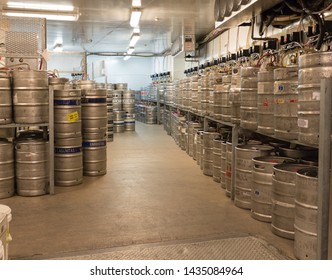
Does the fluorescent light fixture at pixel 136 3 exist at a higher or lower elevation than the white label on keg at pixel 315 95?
higher

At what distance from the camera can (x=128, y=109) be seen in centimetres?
1334

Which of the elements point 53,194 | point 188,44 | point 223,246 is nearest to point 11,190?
point 53,194

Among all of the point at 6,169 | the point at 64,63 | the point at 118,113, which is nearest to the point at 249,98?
the point at 6,169

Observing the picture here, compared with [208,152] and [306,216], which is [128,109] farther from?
[306,216]

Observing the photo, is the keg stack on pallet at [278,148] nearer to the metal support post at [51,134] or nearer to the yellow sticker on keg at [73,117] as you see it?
the yellow sticker on keg at [73,117]

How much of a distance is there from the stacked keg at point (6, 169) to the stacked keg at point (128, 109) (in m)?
8.22

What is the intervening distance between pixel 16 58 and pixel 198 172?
3.29m

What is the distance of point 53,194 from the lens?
5.13 m

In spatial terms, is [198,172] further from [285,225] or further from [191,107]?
[285,225]

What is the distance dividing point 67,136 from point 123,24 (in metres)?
5.75

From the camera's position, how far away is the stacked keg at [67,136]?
537cm

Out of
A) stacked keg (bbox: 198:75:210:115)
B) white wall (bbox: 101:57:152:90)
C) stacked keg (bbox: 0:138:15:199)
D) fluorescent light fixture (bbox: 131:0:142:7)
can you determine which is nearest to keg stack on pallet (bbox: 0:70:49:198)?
stacked keg (bbox: 0:138:15:199)

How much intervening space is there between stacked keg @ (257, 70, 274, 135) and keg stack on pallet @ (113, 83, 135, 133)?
901 centimetres

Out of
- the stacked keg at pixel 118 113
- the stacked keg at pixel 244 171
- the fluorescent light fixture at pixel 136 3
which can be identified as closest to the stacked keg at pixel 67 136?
the stacked keg at pixel 244 171
